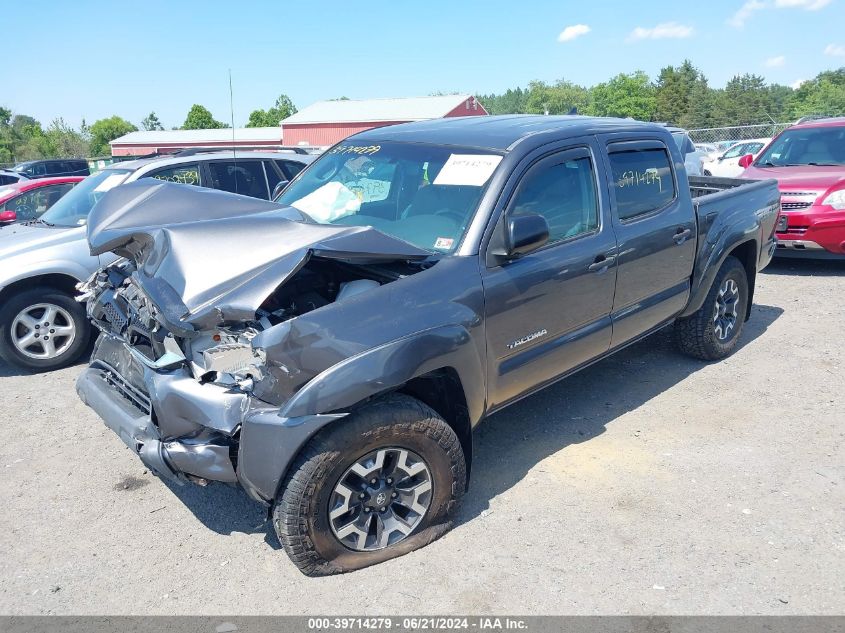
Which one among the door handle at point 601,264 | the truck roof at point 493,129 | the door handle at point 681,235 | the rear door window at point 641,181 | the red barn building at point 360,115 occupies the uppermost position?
the red barn building at point 360,115

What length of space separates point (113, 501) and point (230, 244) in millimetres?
1754

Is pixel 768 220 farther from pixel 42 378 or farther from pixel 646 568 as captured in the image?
pixel 42 378

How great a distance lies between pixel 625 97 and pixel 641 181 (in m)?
94.4

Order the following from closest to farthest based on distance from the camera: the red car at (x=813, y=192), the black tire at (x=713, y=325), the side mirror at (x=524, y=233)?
1. the side mirror at (x=524, y=233)
2. the black tire at (x=713, y=325)
3. the red car at (x=813, y=192)

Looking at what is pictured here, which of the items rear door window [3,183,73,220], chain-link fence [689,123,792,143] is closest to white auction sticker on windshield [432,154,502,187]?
rear door window [3,183,73,220]

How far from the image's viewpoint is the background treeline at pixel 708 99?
1932 inches

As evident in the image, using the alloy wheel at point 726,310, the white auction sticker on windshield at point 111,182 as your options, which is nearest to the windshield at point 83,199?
the white auction sticker on windshield at point 111,182

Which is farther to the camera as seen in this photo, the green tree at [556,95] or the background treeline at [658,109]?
the green tree at [556,95]

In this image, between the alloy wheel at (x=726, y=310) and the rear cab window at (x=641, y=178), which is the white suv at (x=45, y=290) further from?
the alloy wheel at (x=726, y=310)

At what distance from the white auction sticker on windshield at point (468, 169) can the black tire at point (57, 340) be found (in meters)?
3.74

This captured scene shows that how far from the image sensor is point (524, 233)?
3406mm

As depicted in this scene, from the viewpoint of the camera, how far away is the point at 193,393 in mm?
2971

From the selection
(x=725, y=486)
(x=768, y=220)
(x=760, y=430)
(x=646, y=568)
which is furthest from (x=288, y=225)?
(x=768, y=220)

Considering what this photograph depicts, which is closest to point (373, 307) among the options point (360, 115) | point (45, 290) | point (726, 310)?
point (726, 310)
